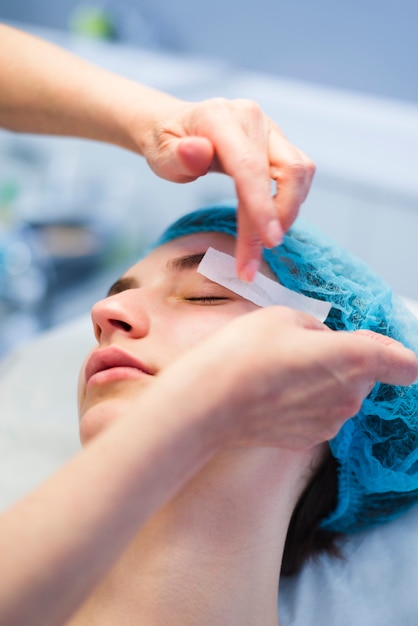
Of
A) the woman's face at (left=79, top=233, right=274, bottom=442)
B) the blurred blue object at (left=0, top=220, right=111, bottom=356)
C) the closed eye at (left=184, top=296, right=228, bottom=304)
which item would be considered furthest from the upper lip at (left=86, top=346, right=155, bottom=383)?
the blurred blue object at (left=0, top=220, right=111, bottom=356)

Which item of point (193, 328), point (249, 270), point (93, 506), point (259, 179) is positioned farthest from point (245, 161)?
point (93, 506)

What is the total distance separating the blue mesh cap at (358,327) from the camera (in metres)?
1.10

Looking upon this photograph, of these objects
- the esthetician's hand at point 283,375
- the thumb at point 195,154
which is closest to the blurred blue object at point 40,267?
the thumb at point 195,154

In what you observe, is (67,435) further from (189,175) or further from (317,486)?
(189,175)

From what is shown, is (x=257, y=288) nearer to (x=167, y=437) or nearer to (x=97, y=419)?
(x=97, y=419)

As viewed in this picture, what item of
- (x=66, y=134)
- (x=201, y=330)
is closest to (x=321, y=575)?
(x=201, y=330)

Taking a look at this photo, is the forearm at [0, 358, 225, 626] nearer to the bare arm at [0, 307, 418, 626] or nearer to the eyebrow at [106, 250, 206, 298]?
the bare arm at [0, 307, 418, 626]

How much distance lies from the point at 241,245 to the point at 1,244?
4.70ft

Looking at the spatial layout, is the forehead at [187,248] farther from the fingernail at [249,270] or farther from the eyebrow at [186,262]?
the fingernail at [249,270]

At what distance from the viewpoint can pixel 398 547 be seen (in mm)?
1267

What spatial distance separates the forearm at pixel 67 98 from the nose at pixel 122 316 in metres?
0.27

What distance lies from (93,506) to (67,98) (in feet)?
2.94

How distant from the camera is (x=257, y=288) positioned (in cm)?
106

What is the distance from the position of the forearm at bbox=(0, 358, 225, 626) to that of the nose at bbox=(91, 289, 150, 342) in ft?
1.17
